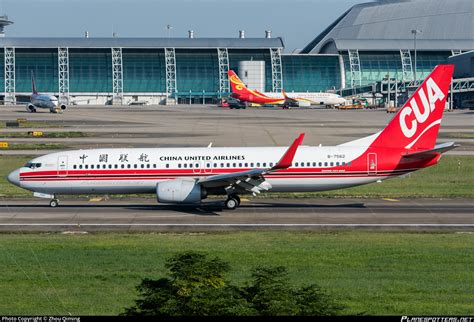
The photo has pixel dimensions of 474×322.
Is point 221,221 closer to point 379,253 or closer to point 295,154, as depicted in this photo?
point 295,154

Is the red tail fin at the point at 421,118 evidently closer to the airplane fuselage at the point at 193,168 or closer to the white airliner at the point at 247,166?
the white airliner at the point at 247,166

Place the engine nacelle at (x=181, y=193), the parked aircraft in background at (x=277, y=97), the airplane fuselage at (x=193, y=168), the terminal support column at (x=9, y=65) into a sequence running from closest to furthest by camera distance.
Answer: the engine nacelle at (x=181, y=193) < the airplane fuselage at (x=193, y=168) < the parked aircraft in background at (x=277, y=97) < the terminal support column at (x=9, y=65)

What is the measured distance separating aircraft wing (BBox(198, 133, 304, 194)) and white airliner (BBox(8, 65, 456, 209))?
0.05m

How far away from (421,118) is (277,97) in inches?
5338

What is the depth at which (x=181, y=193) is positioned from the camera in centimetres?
4338

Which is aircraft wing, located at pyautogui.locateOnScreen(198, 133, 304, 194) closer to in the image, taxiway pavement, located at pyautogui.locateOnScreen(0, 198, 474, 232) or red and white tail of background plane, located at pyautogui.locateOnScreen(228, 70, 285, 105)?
taxiway pavement, located at pyautogui.locateOnScreen(0, 198, 474, 232)

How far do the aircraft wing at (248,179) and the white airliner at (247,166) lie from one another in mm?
52

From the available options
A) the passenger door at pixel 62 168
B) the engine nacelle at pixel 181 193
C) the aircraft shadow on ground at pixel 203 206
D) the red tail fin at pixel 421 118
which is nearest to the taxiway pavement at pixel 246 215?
the aircraft shadow on ground at pixel 203 206

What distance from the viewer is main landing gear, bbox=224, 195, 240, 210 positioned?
1763 inches

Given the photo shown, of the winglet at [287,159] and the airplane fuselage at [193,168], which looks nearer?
the winglet at [287,159]

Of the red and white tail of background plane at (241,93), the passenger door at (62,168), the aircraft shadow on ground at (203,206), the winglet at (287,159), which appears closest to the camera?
the winglet at (287,159)

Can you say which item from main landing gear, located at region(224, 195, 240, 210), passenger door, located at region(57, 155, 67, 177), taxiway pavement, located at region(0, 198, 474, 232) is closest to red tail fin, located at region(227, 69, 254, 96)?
taxiway pavement, located at region(0, 198, 474, 232)

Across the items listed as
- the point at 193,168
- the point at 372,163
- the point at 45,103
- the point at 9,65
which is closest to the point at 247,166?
the point at 193,168

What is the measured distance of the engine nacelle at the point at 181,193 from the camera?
43406 millimetres
